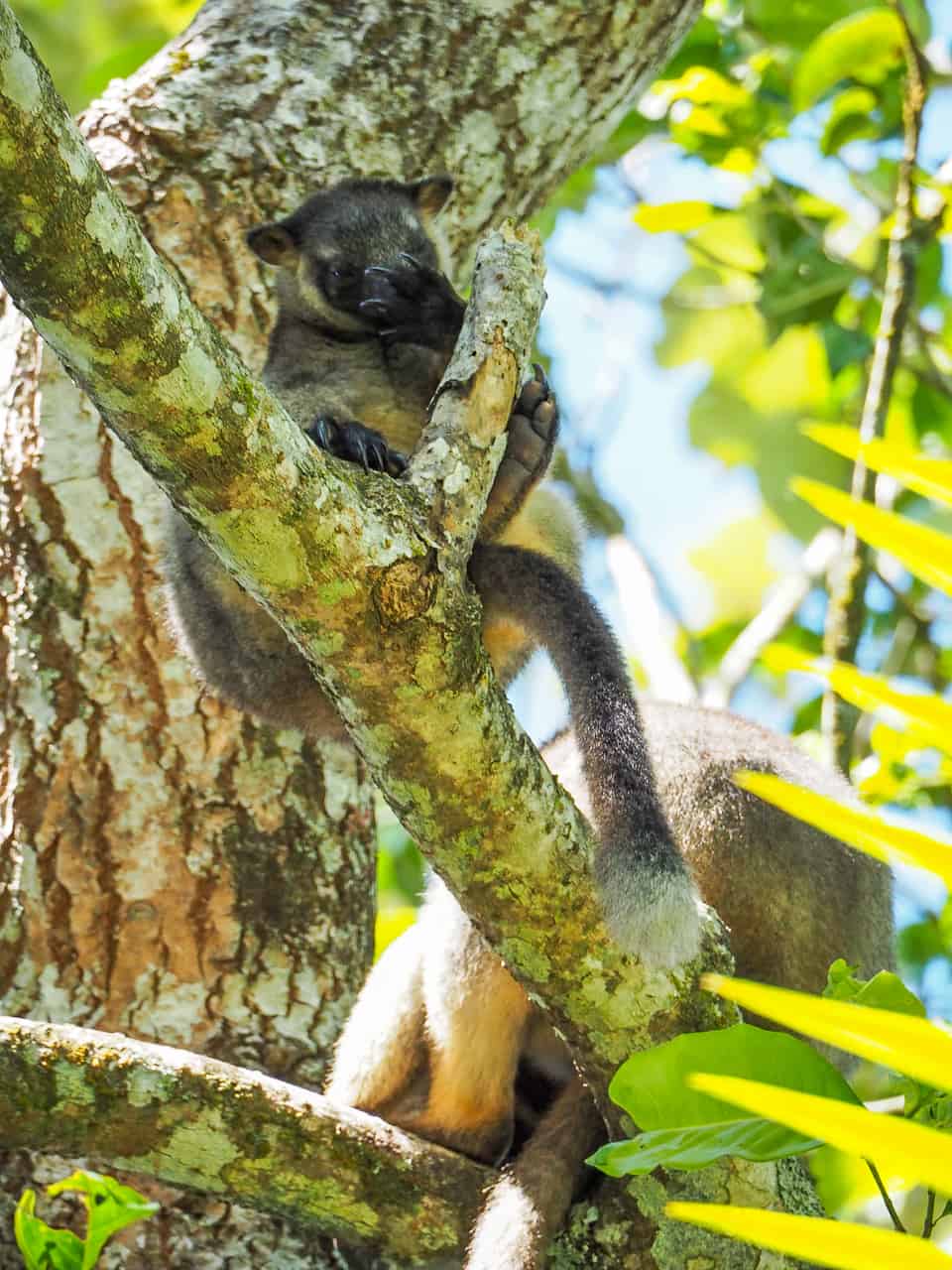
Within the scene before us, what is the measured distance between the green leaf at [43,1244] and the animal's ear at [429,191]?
3266 millimetres

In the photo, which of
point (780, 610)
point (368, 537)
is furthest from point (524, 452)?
point (780, 610)

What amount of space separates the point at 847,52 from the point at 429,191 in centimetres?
174

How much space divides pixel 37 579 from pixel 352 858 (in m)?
1.24

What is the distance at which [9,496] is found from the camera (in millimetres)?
4402

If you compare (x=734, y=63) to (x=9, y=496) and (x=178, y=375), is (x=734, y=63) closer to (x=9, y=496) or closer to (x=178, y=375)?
(x=9, y=496)

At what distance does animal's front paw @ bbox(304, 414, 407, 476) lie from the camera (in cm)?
343

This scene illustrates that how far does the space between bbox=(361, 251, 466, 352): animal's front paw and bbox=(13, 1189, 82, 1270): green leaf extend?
8.28 ft

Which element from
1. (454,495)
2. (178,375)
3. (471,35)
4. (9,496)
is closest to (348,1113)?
(454,495)

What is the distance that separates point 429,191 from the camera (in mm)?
4852

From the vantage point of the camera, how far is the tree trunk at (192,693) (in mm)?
4031

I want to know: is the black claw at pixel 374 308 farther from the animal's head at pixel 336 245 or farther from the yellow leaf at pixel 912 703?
the yellow leaf at pixel 912 703

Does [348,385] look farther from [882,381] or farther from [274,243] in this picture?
[882,381]

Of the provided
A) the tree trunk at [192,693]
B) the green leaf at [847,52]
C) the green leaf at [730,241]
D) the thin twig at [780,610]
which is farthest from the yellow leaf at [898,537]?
the green leaf at [730,241]

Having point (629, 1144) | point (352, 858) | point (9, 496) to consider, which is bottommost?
point (629, 1144)
